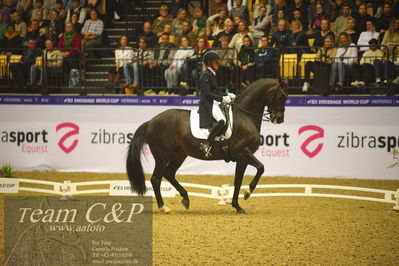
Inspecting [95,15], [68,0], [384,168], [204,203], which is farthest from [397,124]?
[68,0]

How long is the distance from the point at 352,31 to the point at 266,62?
7.45ft

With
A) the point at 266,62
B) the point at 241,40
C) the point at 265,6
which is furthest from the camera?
the point at 265,6

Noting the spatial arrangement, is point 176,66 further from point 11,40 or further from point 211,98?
point 211,98

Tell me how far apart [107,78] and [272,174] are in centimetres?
520

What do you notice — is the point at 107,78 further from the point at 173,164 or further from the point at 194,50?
the point at 173,164

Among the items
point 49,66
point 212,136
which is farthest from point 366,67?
point 49,66

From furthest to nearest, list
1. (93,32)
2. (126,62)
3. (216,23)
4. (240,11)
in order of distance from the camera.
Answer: (93,32) → (216,23) → (240,11) → (126,62)

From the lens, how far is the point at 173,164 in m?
12.7

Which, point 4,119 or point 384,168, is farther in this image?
point 4,119

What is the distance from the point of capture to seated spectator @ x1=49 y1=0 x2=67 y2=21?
21150 millimetres

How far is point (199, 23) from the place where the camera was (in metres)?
19.5

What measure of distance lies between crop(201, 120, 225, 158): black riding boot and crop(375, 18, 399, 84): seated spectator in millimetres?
A: 5439

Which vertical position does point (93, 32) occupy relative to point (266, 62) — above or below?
above

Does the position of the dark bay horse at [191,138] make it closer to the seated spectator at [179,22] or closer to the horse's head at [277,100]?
the horse's head at [277,100]
